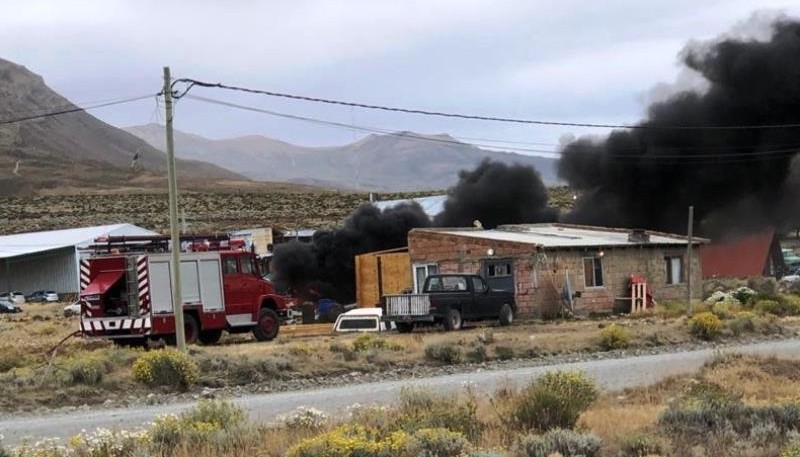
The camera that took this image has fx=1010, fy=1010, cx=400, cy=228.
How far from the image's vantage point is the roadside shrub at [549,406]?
362 inches

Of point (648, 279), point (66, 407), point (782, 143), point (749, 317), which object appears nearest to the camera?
point (66, 407)

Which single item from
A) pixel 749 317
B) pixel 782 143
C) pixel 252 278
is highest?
pixel 782 143

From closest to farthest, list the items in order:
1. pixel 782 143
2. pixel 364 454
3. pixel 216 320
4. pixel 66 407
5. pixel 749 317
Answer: pixel 364 454, pixel 66 407, pixel 216 320, pixel 749 317, pixel 782 143

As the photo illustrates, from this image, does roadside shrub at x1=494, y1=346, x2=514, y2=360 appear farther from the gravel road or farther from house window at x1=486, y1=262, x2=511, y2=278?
house window at x1=486, y1=262, x2=511, y2=278

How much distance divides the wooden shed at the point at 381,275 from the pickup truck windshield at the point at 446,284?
6625mm

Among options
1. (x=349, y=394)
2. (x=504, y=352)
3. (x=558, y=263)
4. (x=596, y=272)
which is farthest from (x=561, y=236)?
(x=349, y=394)

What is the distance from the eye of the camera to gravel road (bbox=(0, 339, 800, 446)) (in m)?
12.6

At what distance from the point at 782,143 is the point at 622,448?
46.4m

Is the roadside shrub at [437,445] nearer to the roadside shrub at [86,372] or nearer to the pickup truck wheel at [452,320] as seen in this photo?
the roadside shrub at [86,372]

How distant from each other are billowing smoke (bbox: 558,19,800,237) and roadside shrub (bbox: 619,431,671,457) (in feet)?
141

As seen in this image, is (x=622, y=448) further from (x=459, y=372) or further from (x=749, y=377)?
(x=459, y=372)

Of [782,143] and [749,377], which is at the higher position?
[782,143]

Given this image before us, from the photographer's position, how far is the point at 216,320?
25.3 metres

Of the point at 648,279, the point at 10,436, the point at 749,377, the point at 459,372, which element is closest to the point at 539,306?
the point at 648,279
